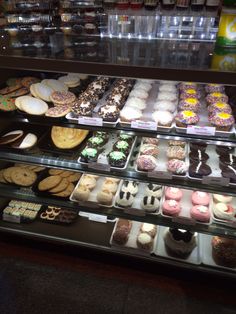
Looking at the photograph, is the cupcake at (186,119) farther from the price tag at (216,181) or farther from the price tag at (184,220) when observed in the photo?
the price tag at (184,220)

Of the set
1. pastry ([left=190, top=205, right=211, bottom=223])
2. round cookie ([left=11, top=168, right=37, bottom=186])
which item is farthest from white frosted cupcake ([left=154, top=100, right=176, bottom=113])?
round cookie ([left=11, top=168, right=37, bottom=186])

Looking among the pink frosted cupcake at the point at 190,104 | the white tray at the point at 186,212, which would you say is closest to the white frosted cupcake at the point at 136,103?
the pink frosted cupcake at the point at 190,104

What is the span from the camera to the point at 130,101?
7.11 ft

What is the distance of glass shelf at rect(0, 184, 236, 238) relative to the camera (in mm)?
2160

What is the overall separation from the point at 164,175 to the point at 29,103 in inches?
41.0

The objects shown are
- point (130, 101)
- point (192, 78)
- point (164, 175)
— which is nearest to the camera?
point (192, 78)

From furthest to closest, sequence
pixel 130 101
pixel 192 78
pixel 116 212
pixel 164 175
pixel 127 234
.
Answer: pixel 127 234, pixel 116 212, pixel 130 101, pixel 164 175, pixel 192 78

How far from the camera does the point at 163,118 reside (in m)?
1.92

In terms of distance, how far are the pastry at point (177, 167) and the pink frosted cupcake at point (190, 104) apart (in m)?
0.35

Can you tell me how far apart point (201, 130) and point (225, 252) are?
1.06m

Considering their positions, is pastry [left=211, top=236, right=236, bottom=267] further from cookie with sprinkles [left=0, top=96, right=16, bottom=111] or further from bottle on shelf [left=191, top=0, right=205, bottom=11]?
cookie with sprinkles [left=0, top=96, right=16, bottom=111]

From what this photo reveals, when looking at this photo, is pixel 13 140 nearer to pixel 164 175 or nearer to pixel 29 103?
pixel 29 103

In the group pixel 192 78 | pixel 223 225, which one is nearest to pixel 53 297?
pixel 223 225

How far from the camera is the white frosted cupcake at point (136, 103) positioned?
6.91ft
